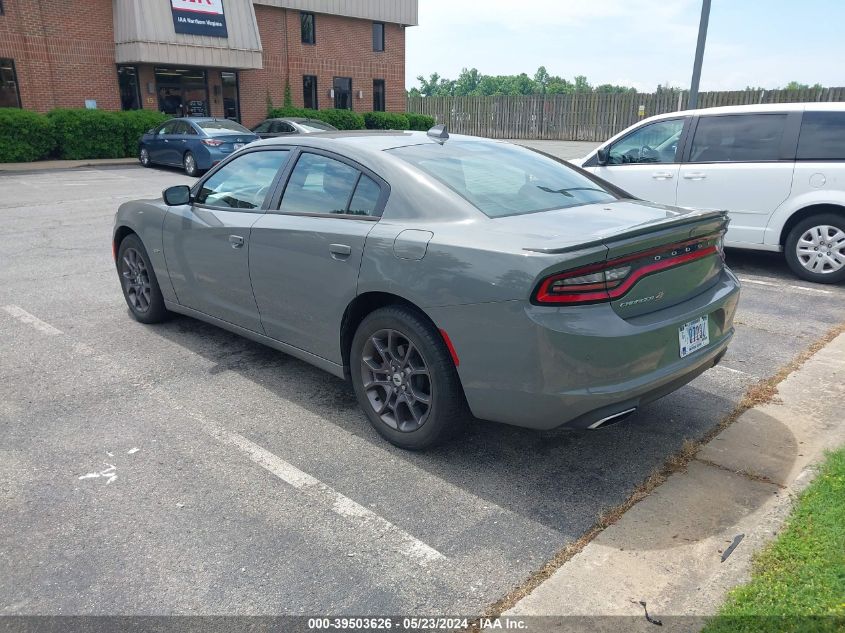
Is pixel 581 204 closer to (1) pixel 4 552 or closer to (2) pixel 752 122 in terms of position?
(1) pixel 4 552

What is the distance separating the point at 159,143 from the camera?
61.6 ft

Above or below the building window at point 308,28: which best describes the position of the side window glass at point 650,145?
below

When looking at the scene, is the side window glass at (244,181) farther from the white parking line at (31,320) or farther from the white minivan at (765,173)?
the white minivan at (765,173)

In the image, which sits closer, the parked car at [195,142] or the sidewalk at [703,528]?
the sidewalk at [703,528]

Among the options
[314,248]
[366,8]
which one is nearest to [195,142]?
[314,248]

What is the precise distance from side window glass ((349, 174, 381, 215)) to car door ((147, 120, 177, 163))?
54.3 ft

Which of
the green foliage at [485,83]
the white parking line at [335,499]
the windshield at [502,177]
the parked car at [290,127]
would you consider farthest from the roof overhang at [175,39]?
the green foliage at [485,83]

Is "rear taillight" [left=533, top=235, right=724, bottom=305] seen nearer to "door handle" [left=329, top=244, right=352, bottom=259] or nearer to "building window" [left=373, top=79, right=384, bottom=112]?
"door handle" [left=329, top=244, right=352, bottom=259]

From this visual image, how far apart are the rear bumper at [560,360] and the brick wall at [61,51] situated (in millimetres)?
23018

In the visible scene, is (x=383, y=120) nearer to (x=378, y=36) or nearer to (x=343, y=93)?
(x=343, y=93)

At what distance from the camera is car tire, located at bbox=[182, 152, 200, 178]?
17328 mm

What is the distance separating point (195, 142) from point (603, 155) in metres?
Result: 12.0

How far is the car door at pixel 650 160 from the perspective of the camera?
307 inches

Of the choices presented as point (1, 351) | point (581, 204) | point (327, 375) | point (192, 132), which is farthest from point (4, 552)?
point (192, 132)
